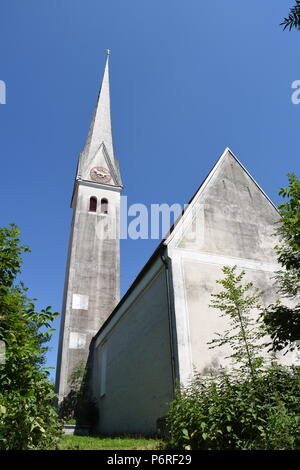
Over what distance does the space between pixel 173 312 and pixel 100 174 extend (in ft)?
81.4

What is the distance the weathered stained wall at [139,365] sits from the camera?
12.5m

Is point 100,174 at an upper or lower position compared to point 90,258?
upper

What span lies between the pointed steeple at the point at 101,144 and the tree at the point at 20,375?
27169 mm

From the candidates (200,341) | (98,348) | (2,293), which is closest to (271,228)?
(200,341)

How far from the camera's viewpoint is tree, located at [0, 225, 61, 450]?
534 centimetres

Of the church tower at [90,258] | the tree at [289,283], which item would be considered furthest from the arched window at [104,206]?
the tree at [289,283]

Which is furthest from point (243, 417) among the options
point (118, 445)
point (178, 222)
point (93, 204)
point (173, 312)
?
point (93, 204)

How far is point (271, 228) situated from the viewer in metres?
16.5

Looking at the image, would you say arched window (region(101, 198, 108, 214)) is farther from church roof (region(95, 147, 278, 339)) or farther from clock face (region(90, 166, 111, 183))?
church roof (region(95, 147, 278, 339))

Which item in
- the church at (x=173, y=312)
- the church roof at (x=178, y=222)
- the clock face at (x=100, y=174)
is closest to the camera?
the church at (x=173, y=312)

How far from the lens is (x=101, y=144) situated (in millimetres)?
38125

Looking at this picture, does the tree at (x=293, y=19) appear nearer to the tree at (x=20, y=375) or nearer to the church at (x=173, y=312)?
the tree at (x=20, y=375)

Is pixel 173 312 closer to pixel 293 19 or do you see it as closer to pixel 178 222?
pixel 178 222

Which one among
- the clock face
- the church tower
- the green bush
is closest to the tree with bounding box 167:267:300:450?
the green bush
